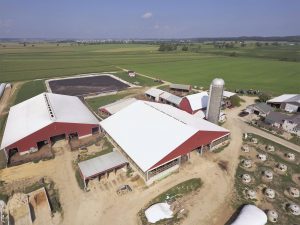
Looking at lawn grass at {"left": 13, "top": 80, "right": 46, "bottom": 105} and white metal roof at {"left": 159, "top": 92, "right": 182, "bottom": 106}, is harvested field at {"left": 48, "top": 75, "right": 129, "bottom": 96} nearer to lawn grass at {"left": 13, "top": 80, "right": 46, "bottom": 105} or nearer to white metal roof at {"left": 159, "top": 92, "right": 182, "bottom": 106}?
lawn grass at {"left": 13, "top": 80, "right": 46, "bottom": 105}

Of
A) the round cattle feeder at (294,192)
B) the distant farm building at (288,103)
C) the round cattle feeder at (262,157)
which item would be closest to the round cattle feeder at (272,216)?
the round cattle feeder at (294,192)

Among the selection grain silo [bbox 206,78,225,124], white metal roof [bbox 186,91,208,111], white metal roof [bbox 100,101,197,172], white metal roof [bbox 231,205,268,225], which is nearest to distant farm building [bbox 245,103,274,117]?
white metal roof [bbox 186,91,208,111]

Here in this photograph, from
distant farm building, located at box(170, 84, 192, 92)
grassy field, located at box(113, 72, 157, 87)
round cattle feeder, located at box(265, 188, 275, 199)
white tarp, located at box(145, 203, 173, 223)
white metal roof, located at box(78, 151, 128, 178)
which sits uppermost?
distant farm building, located at box(170, 84, 192, 92)

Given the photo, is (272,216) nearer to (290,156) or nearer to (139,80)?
(290,156)

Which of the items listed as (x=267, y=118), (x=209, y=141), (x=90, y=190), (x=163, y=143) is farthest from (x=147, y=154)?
(x=267, y=118)

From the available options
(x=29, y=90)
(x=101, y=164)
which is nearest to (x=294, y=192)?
(x=101, y=164)
